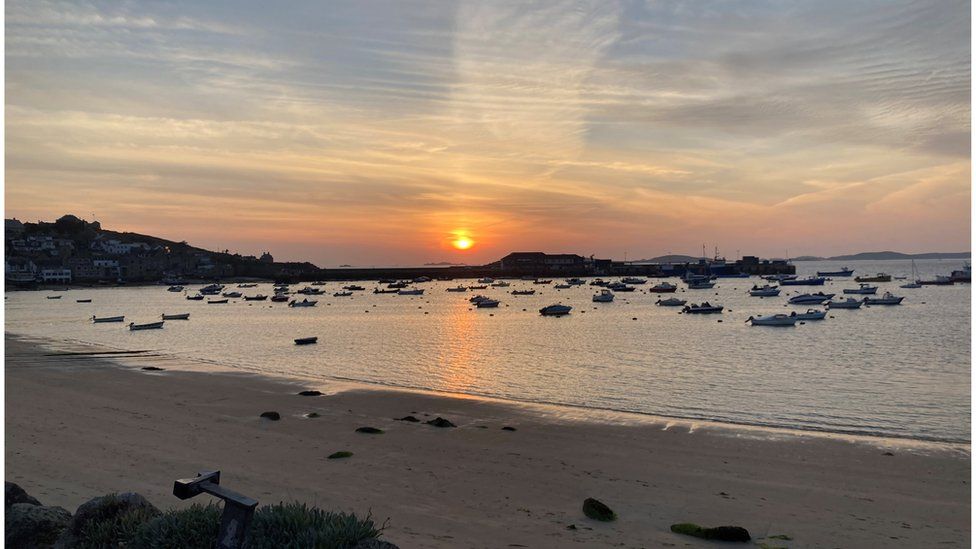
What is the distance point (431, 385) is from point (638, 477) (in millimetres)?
19268

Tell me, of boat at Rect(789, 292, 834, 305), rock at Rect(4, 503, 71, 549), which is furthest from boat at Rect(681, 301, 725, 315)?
rock at Rect(4, 503, 71, 549)

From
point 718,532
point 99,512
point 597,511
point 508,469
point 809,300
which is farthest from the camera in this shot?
point 809,300

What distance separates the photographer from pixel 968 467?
57.5 ft

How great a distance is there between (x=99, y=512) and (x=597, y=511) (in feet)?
26.6

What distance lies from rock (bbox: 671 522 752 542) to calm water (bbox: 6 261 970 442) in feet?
42.8

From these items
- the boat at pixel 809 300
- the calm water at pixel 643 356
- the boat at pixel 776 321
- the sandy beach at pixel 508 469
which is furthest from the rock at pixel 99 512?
the boat at pixel 809 300

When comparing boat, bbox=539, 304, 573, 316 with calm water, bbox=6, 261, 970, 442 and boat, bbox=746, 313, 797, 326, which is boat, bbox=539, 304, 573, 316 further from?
boat, bbox=746, 313, 797, 326

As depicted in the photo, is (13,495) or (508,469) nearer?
(13,495)

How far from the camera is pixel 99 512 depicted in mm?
7828

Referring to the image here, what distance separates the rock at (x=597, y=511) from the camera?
41.6 ft

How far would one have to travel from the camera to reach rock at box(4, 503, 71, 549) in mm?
8016

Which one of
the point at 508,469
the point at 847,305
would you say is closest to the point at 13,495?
the point at 508,469

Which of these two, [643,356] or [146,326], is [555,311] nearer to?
[643,356]

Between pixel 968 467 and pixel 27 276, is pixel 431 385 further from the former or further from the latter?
pixel 27 276
